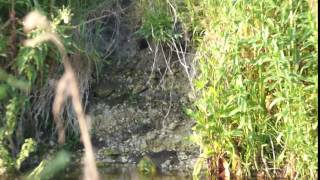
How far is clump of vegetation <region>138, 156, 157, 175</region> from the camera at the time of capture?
154 inches

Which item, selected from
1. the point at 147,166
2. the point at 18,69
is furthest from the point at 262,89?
the point at 18,69

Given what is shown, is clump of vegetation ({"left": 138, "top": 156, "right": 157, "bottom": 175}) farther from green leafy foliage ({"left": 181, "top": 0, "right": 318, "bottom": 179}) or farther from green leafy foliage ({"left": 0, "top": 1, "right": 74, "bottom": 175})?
green leafy foliage ({"left": 0, "top": 1, "right": 74, "bottom": 175})

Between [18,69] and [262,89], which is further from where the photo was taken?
[18,69]

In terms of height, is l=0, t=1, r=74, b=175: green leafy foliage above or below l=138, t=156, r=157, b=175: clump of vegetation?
above

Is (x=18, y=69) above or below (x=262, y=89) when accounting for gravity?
above

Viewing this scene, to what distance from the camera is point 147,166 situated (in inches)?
155

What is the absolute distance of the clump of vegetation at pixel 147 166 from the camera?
3.91m

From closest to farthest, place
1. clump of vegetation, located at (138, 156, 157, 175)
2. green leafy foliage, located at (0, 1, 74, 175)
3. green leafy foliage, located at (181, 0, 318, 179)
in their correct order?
green leafy foliage, located at (181, 0, 318, 179), green leafy foliage, located at (0, 1, 74, 175), clump of vegetation, located at (138, 156, 157, 175)

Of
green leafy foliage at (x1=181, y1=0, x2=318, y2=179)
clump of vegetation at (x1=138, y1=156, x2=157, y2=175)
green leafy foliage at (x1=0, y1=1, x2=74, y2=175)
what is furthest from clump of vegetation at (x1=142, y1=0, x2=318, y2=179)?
green leafy foliage at (x1=0, y1=1, x2=74, y2=175)

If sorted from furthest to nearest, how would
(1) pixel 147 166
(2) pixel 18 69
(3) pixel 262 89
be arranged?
(1) pixel 147 166
(2) pixel 18 69
(3) pixel 262 89

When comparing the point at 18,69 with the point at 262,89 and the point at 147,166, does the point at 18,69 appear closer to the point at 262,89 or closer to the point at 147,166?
the point at 147,166

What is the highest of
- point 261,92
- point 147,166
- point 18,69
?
point 18,69

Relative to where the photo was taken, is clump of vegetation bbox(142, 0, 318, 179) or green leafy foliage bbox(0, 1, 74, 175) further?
green leafy foliage bbox(0, 1, 74, 175)

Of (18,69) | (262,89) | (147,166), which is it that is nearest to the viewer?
(262,89)
